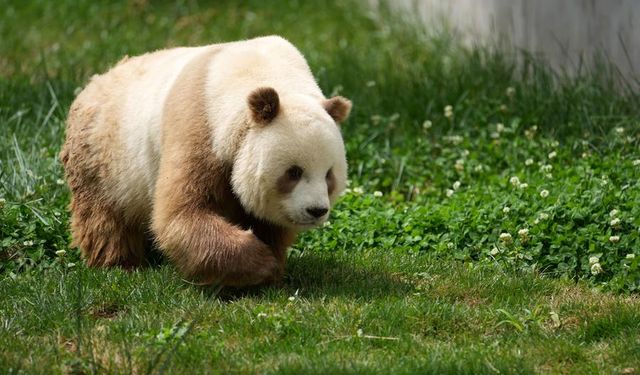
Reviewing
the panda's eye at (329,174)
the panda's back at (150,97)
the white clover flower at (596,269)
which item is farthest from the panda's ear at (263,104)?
the white clover flower at (596,269)

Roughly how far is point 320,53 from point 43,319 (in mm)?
5859

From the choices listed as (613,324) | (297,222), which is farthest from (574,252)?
(297,222)

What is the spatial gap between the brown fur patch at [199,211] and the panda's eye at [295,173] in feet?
1.12

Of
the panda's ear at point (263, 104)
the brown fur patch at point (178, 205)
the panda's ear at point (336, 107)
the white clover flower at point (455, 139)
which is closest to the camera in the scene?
the panda's ear at point (263, 104)

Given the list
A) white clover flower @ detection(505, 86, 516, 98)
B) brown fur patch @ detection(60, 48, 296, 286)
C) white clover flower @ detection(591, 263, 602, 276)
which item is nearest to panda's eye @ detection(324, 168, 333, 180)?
brown fur patch @ detection(60, 48, 296, 286)

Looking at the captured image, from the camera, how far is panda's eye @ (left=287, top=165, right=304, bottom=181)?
5.36 meters

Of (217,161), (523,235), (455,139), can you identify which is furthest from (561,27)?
(217,161)

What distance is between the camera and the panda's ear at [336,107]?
5.61 meters

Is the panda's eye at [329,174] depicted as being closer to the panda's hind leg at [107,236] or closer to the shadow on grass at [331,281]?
the shadow on grass at [331,281]

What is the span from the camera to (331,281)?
576 centimetres

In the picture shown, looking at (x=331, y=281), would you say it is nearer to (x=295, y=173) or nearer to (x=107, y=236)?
(x=295, y=173)

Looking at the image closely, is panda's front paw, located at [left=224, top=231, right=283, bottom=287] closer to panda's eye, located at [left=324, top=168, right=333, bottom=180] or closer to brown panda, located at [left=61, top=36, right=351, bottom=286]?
brown panda, located at [left=61, top=36, right=351, bottom=286]

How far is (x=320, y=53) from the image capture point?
34.3ft

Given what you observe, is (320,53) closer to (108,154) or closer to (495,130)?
(495,130)
